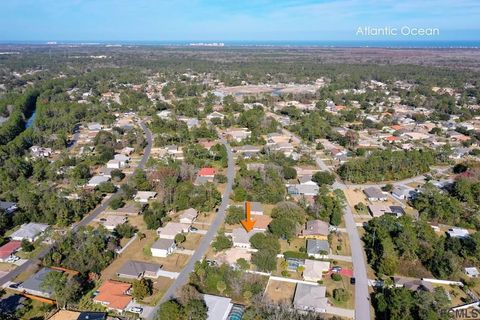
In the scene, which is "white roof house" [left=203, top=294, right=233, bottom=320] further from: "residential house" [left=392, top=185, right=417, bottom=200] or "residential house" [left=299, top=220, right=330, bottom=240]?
"residential house" [left=392, top=185, right=417, bottom=200]

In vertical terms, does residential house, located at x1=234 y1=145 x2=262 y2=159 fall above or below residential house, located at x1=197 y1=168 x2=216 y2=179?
above

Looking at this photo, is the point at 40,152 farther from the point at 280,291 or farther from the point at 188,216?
the point at 280,291

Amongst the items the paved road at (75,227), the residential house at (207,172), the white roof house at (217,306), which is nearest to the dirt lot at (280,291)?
the white roof house at (217,306)

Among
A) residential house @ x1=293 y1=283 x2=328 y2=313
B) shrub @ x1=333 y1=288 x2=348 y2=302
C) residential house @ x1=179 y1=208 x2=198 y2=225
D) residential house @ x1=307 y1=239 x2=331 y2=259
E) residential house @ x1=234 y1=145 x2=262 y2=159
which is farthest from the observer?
residential house @ x1=234 y1=145 x2=262 y2=159

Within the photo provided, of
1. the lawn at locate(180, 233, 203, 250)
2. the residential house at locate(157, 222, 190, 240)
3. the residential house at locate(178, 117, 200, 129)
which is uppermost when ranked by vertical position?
the residential house at locate(178, 117, 200, 129)

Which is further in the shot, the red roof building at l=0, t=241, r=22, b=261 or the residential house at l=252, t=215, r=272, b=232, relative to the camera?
the residential house at l=252, t=215, r=272, b=232

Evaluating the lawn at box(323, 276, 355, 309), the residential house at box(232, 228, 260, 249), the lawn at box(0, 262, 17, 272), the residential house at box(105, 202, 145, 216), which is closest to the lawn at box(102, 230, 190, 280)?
the residential house at box(232, 228, 260, 249)

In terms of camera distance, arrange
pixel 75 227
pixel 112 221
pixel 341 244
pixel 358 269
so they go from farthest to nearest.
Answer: pixel 112 221 → pixel 75 227 → pixel 341 244 → pixel 358 269

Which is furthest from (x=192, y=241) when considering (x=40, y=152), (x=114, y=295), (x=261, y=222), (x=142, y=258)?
(x=40, y=152)

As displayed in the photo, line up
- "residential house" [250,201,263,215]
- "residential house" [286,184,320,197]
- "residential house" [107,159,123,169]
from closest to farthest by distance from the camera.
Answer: "residential house" [250,201,263,215] → "residential house" [286,184,320,197] → "residential house" [107,159,123,169]
